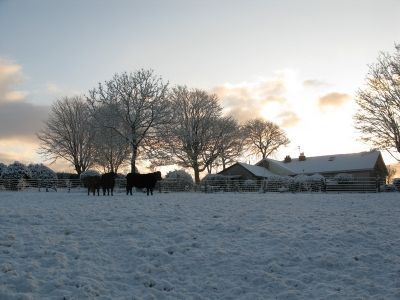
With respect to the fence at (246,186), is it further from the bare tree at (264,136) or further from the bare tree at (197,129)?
the bare tree at (264,136)

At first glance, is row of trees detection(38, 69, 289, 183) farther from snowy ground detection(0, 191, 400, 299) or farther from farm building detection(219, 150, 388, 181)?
snowy ground detection(0, 191, 400, 299)

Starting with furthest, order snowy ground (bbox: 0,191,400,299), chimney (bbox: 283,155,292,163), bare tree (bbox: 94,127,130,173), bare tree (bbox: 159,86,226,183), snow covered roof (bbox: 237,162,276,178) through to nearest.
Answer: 1. chimney (bbox: 283,155,292,163)
2. snow covered roof (bbox: 237,162,276,178)
3. bare tree (bbox: 159,86,226,183)
4. bare tree (bbox: 94,127,130,173)
5. snowy ground (bbox: 0,191,400,299)

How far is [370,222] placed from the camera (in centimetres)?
1570

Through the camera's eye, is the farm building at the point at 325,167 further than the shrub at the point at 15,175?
Yes

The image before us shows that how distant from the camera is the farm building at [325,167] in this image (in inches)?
2343

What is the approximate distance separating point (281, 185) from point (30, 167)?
25.2 meters

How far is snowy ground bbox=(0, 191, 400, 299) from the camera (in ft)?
29.5

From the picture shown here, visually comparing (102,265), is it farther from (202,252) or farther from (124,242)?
(202,252)

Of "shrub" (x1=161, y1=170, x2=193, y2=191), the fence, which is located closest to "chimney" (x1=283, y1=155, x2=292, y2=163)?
the fence

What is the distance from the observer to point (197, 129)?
5544cm

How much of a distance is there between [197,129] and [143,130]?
12.7 metres

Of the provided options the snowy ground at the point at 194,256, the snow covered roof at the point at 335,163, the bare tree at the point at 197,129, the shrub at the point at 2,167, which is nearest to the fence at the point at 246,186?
the shrub at the point at 2,167

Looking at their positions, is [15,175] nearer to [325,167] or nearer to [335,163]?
[325,167]

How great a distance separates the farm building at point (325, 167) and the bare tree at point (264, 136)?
5557mm
